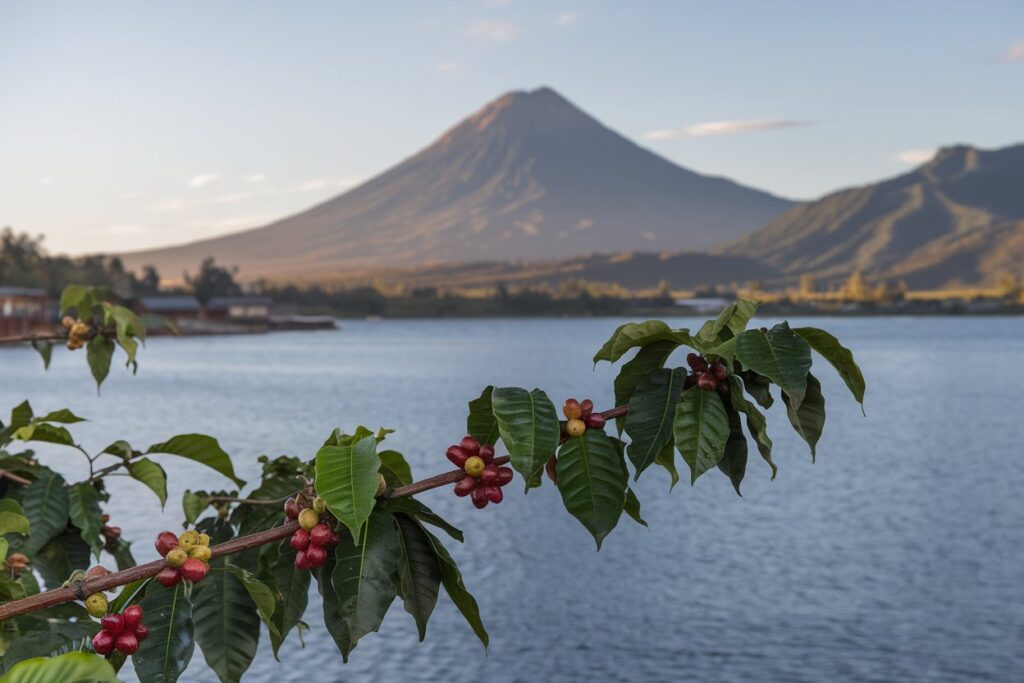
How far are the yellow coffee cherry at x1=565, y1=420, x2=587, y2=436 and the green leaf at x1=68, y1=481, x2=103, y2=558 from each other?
6.05 ft

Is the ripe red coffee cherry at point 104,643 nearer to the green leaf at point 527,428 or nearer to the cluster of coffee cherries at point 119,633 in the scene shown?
the cluster of coffee cherries at point 119,633

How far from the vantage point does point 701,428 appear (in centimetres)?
189

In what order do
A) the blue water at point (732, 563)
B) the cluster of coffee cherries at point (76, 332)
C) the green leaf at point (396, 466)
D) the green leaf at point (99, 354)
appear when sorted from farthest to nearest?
the blue water at point (732, 563) < the green leaf at point (99, 354) < the cluster of coffee cherries at point (76, 332) < the green leaf at point (396, 466)

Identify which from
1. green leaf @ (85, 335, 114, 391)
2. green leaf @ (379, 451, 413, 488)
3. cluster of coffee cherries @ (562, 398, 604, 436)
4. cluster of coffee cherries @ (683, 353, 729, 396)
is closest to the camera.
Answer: cluster of coffee cherries @ (562, 398, 604, 436)

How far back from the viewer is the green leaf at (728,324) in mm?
1950

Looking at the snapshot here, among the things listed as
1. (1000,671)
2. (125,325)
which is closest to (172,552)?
(125,325)

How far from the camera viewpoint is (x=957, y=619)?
17359mm

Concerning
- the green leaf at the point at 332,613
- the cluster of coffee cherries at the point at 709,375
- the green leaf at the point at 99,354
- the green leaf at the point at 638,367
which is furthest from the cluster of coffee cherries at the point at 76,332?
the cluster of coffee cherries at the point at 709,375

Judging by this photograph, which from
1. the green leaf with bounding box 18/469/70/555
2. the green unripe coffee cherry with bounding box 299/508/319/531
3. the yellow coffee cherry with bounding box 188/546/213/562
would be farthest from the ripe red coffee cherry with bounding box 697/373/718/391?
the green leaf with bounding box 18/469/70/555

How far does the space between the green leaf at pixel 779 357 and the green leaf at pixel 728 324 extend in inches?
3.5

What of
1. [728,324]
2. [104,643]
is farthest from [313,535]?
[728,324]

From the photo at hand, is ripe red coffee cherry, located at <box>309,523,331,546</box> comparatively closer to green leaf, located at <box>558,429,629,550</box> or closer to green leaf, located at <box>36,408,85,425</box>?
green leaf, located at <box>558,429,629,550</box>

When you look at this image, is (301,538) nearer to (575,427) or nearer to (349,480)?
(349,480)

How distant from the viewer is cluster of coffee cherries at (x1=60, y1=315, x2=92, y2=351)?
3490 millimetres
